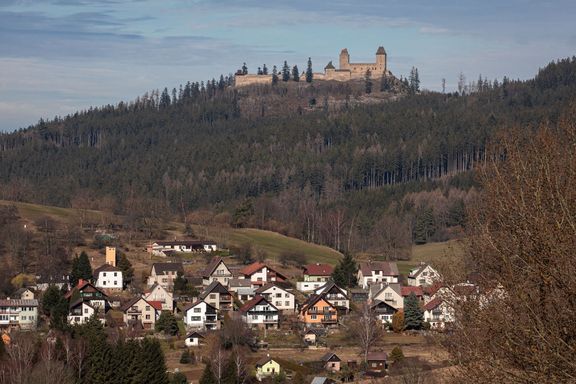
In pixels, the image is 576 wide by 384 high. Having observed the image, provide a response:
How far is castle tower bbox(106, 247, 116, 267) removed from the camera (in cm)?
6506

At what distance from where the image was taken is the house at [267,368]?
4366cm

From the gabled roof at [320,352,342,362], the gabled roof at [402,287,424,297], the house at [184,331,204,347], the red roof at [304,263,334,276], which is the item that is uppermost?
the red roof at [304,263,334,276]

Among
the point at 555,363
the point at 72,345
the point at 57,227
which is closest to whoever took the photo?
the point at 555,363

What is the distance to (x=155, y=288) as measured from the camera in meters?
58.5

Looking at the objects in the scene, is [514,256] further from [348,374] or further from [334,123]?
[334,123]

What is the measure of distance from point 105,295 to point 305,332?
12480mm

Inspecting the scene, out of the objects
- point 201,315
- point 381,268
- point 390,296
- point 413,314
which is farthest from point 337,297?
point 381,268

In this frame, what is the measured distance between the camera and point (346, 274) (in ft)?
214

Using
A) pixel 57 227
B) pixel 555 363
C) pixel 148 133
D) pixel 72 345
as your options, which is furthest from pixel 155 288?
pixel 148 133

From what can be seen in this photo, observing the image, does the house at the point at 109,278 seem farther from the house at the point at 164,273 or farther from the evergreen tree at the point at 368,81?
the evergreen tree at the point at 368,81

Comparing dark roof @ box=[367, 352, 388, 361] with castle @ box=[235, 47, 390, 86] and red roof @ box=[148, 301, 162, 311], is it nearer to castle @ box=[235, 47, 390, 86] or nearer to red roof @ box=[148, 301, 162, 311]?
red roof @ box=[148, 301, 162, 311]

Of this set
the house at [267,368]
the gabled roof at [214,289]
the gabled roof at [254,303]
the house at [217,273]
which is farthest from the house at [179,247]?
the house at [267,368]

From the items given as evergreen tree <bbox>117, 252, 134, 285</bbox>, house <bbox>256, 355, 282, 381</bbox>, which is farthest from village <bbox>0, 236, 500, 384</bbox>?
evergreen tree <bbox>117, 252, 134, 285</bbox>

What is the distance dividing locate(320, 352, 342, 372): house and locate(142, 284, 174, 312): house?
1516 cm
